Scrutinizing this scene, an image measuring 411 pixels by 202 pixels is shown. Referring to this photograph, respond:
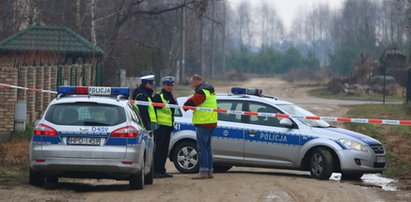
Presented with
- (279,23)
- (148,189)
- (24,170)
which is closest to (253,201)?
(148,189)

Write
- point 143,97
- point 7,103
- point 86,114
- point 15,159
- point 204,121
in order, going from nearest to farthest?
point 86,114
point 204,121
point 143,97
point 15,159
point 7,103

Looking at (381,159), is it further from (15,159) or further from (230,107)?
(15,159)

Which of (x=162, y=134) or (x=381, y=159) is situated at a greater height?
(x=162, y=134)

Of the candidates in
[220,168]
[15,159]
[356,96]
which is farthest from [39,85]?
[356,96]

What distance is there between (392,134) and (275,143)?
10367 mm

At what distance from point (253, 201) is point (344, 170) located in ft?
13.0

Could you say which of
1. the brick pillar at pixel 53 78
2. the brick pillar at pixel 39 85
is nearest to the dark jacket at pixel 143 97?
the brick pillar at pixel 39 85

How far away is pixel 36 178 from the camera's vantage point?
1299 cm

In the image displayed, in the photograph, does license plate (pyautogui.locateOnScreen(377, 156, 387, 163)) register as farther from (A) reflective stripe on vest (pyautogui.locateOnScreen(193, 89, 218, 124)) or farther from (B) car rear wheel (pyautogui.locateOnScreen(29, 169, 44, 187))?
(B) car rear wheel (pyautogui.locateOnScreen(29, 169, 44, 187))

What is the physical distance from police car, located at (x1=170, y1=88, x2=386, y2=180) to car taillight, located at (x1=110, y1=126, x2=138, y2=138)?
4.00 m

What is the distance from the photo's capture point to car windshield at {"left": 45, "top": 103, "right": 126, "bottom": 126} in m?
12.6

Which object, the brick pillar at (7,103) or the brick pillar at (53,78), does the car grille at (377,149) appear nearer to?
the brick pillar at (7,103)

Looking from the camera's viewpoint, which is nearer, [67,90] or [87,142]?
[87,142]

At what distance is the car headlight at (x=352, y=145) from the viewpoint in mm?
15673
